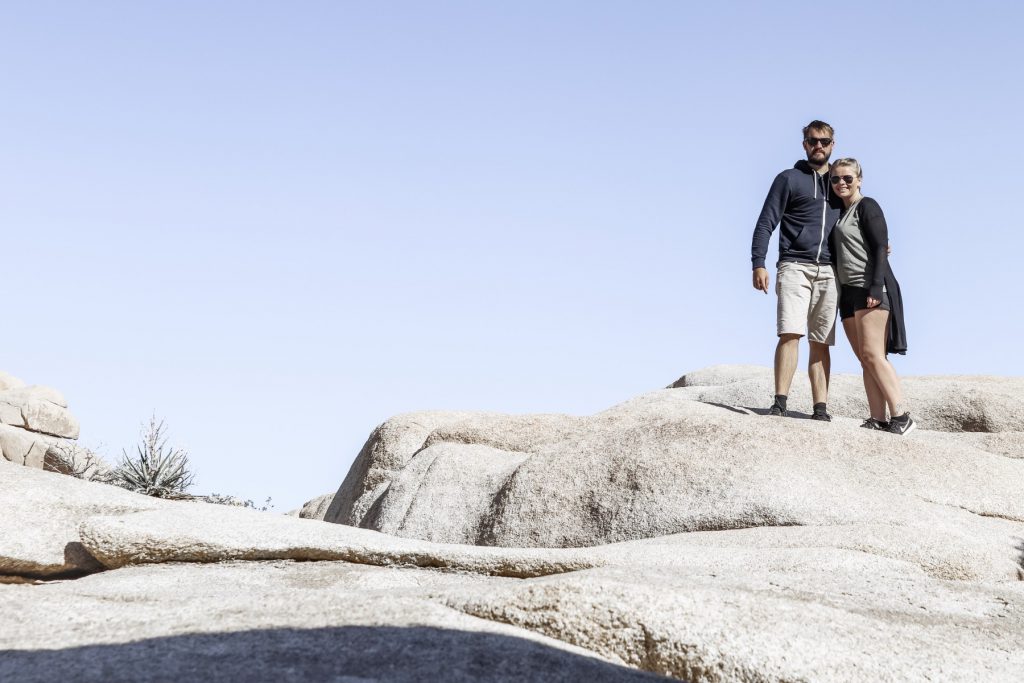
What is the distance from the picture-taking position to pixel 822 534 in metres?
7.45

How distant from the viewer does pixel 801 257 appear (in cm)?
1056

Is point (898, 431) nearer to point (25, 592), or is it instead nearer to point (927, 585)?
point (927, 585)

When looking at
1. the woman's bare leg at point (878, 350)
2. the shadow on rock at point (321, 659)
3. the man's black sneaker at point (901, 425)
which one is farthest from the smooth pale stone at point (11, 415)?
the shadow on rock at point (321, 659)

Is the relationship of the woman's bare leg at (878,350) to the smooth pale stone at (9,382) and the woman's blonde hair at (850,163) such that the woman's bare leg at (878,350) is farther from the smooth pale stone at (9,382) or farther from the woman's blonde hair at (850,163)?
the smooth pale stone at (9,382)

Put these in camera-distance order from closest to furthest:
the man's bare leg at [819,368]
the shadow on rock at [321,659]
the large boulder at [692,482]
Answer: the shadow on rock at [321,659]
the large boulder at [692,482]
the man's bare leg at [819,368]

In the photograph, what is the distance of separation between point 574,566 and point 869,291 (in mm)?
5540

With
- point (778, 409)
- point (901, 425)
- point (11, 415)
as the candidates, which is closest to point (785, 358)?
point (778, 409)

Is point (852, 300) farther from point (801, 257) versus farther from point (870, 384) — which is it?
point (870, 384)

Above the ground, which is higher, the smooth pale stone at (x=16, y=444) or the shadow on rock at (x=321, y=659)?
the shadow on rock at (x=321, y=659)

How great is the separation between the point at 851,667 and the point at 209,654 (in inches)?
101

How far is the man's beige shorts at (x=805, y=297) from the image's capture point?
1045 centimetres

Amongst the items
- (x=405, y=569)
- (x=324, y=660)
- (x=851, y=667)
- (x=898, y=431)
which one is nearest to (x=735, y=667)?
(x=851, y=667)

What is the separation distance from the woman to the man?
146 mm

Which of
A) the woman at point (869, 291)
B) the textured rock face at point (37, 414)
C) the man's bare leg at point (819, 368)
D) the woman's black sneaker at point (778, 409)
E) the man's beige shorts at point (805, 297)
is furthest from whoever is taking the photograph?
the textured rock face at point (37, 414)
